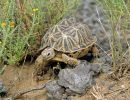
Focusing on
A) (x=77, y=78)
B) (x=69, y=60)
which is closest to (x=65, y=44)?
(x=69, y=60)

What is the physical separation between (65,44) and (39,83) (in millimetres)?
481

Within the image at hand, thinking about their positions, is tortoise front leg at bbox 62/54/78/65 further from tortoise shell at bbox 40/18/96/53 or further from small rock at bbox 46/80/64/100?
small rock at bbox 46/80/64/100

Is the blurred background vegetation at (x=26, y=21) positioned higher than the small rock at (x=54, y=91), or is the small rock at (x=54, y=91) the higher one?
the blurred background vegetation at (x=26, y=21)

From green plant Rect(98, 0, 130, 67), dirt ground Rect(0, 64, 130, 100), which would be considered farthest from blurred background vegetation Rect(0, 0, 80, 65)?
green plant Rect(98, 0, 130, 67)

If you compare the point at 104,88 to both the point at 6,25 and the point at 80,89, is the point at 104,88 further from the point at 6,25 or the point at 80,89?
the point at 6,25

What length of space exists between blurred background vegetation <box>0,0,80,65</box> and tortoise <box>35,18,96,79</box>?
0.57ft

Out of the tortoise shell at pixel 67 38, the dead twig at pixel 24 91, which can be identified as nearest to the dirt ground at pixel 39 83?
the dead twig at pixel 24 91

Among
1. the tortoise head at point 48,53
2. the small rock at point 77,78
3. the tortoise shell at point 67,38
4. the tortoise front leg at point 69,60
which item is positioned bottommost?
the small rock at point 77,78

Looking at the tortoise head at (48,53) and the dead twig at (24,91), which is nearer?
the dead twig at (24,91)

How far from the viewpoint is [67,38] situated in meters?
4.28

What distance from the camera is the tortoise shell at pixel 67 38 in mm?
4250

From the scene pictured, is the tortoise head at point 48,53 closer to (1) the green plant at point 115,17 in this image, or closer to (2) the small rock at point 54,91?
(2) the small rock at point 54,91

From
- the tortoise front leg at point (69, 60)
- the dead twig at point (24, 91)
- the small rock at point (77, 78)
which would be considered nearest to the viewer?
the small rock at point (77, 78)

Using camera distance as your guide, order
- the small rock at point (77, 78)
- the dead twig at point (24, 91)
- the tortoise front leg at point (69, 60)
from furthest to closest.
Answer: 1. the tortoise front leg at point (69, 60)
2. the dead twig at point (24, 91)
3. the small rock at point (77, 78)
